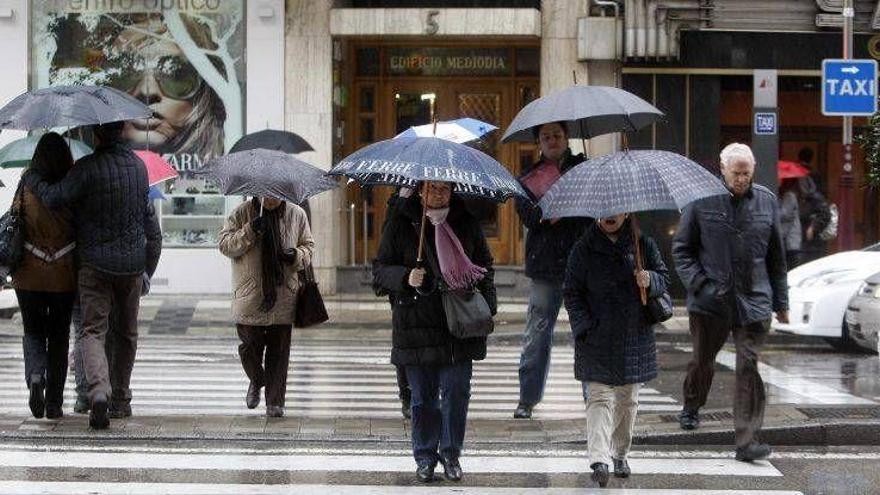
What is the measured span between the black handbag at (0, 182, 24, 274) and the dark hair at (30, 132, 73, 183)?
0.29m

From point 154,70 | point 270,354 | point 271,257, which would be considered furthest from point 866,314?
point 154,70

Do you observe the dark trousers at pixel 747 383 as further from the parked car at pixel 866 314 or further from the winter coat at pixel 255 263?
the parked car at pixel 866 314

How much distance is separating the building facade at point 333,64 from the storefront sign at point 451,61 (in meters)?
0.25

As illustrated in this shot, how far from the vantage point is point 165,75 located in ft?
80.6

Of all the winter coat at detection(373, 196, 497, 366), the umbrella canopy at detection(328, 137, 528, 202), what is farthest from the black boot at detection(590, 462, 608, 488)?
the umbrella canopy at detection(328, 137, 528, 202)

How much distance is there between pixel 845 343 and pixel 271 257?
8241 millimetres

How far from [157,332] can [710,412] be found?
9.65m

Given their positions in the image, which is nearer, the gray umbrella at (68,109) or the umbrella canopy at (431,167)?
the umbrella canopy at (431,167)

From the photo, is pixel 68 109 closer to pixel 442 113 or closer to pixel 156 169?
pixel 156 169

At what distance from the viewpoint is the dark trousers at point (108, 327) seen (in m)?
11.1

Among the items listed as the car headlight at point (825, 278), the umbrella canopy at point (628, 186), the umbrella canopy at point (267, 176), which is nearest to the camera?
the umbrella canopy at point (628, 186)

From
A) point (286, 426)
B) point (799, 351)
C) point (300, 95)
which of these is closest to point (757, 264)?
point (286, 426)

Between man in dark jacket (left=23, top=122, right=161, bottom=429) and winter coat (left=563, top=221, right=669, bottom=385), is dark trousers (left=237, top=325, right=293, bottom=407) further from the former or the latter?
winter coat (left=563, top=221, right=669, bottom=385)

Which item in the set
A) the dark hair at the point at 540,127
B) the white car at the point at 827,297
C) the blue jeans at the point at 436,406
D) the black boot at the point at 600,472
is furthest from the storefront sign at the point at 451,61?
the black boot at the point at 600,472
